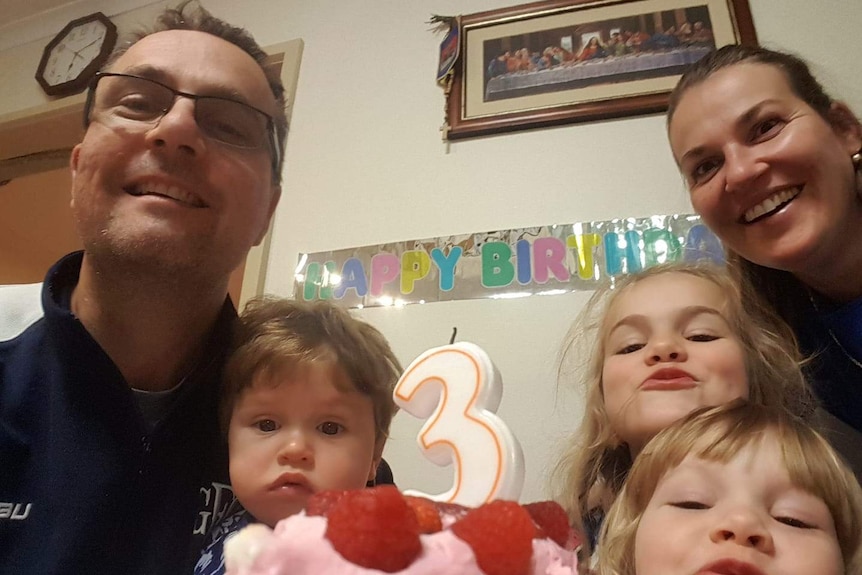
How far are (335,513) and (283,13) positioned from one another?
1723 mm

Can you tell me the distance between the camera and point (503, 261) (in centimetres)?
131

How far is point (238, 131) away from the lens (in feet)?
3.03

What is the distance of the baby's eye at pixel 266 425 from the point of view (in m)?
0.74

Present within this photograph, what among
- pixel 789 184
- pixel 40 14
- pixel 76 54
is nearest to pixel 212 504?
pixel 789 184

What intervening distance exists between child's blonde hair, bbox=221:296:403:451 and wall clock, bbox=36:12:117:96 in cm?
137

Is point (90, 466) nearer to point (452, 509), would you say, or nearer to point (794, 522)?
point (452, 509)

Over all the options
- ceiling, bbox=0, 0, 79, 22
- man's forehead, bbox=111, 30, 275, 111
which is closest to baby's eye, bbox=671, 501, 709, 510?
man's forehead, bbox=111, 30, 275, 111

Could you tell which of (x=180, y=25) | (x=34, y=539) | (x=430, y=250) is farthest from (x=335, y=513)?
(x=430, y=250)

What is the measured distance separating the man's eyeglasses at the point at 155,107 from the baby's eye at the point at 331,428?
1.35ft

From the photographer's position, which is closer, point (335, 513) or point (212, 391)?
point (335, 513)

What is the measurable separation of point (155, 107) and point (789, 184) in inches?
33.1

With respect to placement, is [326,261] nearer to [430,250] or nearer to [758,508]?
[430,250]

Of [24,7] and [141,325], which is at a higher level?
[24,7]

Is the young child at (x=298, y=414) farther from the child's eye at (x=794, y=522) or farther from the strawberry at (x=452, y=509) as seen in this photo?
the child's eye at (x=794, y=522)
